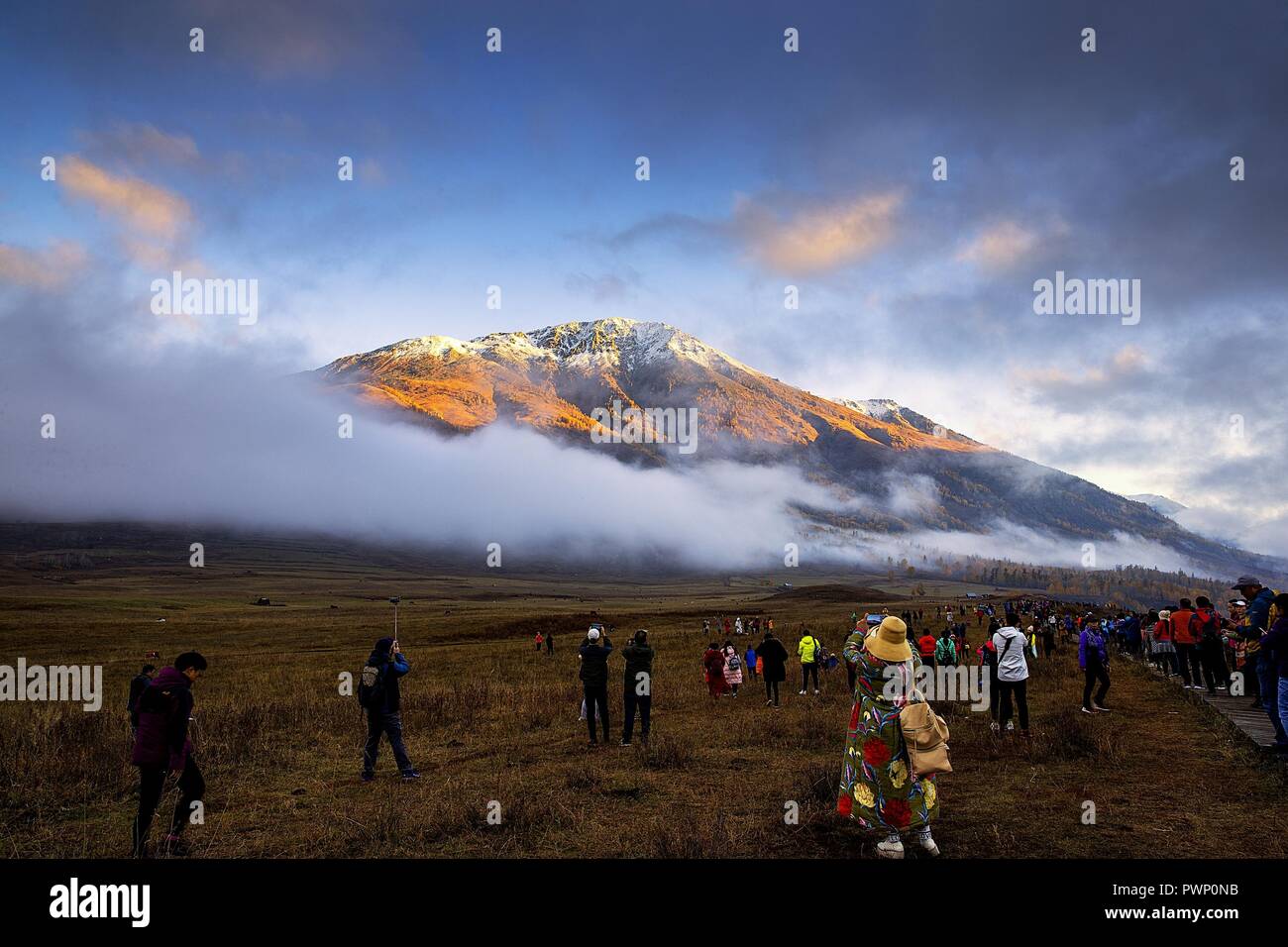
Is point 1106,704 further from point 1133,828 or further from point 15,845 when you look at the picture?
point 15,845

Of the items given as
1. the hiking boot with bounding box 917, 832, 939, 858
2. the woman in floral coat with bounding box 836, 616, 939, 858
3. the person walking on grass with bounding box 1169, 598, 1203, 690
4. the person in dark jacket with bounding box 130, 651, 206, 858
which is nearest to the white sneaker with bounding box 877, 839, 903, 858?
the woman in floral coat with bounding box 836, 616, 939, 858

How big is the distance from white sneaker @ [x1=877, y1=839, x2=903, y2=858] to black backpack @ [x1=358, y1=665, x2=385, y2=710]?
25.2 ft

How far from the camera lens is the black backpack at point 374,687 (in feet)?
37.7

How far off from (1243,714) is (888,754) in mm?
12273

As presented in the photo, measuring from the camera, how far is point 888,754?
7461 millimetres

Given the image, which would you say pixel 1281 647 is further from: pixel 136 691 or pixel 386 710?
pixel 136 691

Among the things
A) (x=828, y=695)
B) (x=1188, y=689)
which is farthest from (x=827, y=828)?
(x=1188, y=689)

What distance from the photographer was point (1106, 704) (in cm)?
1800

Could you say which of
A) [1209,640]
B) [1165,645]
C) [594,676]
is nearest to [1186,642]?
[1209,640]

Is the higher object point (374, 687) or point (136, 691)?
point (136, 691)

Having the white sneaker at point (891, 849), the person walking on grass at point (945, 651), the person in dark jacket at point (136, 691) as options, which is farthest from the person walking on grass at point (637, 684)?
the person walking on grass at point (945, 651)

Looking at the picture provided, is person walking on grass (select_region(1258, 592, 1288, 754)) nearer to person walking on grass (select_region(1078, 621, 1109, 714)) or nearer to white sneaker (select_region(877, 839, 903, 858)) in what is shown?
person walking on grass (select_region(1078, 621, 1109, 714))
